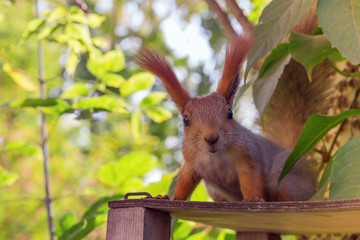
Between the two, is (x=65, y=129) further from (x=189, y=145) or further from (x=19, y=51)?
(x=189, y=145)

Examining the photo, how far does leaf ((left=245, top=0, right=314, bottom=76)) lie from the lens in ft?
3.15

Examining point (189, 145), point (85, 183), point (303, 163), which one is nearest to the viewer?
point (189, 145)

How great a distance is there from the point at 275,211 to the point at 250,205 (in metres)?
0.04

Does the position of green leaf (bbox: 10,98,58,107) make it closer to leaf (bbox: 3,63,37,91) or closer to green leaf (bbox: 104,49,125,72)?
green leaf (bbox: 104,49,125,72)

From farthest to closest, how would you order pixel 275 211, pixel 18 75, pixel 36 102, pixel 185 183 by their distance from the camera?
1. pixel 18 75
2. pixel 36 102
3. pixel 185 183
4. pixel 275 211

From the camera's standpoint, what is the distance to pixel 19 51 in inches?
155

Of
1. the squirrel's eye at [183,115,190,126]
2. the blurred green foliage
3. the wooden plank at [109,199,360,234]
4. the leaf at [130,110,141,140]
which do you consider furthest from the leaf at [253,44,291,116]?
the leaf at [130,110,141,140]

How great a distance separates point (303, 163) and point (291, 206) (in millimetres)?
670

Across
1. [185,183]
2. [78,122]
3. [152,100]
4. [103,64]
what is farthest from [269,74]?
[78,122]

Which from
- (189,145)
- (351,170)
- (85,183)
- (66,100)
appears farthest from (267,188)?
(85,183)

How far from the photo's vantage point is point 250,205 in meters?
→ 0.71

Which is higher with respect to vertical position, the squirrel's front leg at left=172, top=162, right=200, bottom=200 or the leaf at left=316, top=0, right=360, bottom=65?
the leaf at left=316, top=0, right=360, bottom=65

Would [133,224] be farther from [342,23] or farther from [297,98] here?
[297,98]

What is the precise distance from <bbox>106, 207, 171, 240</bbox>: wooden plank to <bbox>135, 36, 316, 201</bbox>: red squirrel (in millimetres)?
273
